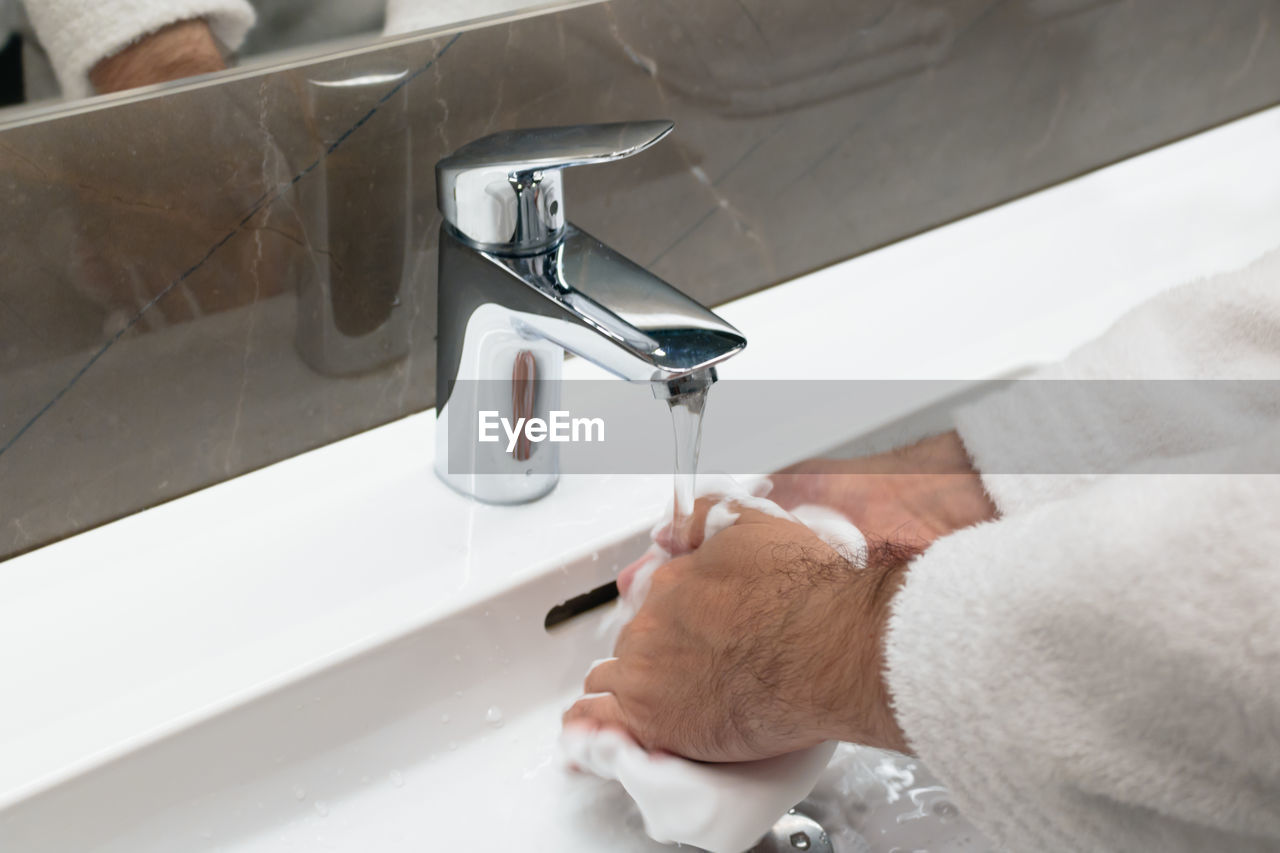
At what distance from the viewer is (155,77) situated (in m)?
0.46

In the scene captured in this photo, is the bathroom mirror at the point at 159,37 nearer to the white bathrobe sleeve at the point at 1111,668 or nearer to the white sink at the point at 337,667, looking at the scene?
the white sink at the point at 337,667

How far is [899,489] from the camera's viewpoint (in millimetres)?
615

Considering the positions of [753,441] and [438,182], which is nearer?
[438,182]

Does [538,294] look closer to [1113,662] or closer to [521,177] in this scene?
[521,177]

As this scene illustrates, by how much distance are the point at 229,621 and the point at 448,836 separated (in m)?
0.14

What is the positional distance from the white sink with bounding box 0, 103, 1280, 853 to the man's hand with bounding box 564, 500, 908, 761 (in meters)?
0.05

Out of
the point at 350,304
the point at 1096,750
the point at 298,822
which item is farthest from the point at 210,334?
the point at 1096,750

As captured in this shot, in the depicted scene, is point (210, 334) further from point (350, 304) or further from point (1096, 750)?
point (1096, 750)

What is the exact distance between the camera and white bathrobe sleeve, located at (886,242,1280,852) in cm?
33

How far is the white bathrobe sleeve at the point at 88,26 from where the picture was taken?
0.44 metres

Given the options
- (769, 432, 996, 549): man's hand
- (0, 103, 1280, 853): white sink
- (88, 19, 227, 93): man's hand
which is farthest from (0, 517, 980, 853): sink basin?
(88, 19, 227, 93): man's hand

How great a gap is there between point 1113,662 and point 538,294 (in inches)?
10.1
